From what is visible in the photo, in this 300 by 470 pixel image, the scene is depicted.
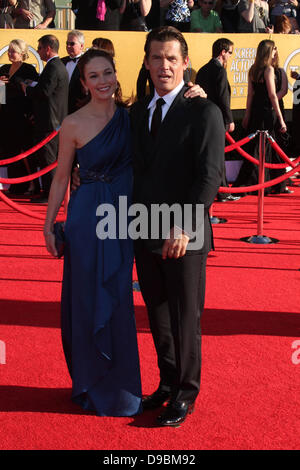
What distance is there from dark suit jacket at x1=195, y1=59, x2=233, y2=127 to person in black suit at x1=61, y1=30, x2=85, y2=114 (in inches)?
55.1

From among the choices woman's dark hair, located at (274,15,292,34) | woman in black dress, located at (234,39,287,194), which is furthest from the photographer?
woman in black dress, located at (234,39,287,194)

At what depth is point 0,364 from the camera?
4102 millimetres

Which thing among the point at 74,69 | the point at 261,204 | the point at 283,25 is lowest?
the point at 261,204

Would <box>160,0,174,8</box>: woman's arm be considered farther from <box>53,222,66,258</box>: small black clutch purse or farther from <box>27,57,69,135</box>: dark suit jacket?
<box>53,222,66,258</box>: small black clutch purse

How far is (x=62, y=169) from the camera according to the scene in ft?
11.3

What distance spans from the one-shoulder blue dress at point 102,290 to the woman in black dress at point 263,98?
5457 mm

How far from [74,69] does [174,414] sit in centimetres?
579

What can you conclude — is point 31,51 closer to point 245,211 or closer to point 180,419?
point 245,211

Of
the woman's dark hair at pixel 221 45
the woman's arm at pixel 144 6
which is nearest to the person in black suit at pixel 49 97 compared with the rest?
the woman's dark hair at pixel 221 45

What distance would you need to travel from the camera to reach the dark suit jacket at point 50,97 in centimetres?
835

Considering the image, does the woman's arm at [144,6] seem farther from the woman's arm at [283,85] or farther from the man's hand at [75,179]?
the man's hand at [75,179]

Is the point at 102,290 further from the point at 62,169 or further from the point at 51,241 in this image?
the point at 62,169

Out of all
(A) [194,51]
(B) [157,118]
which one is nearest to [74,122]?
(B) [157,118]
